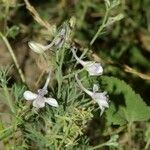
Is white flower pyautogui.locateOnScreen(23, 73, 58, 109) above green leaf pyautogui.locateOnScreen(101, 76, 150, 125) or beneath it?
above

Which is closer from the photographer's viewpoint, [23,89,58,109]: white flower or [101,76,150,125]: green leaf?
[23,89,58,109]: white flower

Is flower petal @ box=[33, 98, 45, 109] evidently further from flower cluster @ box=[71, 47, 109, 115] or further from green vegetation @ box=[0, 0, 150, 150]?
flower cluster @ box=[71, 47, 109, 115]

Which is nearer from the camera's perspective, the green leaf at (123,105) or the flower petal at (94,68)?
the flower petal at (94,68)

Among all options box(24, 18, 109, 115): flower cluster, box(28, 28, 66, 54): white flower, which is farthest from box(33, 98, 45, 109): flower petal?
box(28, 28, 66, 54): white flower

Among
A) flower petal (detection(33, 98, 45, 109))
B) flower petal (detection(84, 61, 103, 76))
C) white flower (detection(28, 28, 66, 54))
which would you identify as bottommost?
flower petal (detection(33, 98, 45, 109))

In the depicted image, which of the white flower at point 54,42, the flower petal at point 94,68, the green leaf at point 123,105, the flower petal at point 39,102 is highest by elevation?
the white flower at point 54,42

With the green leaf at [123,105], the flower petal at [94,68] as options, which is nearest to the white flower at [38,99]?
the flower petal at [94,68]

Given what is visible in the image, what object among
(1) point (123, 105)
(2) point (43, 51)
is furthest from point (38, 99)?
(1) point (123, 105)

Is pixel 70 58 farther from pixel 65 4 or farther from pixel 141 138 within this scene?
pixel 65 4

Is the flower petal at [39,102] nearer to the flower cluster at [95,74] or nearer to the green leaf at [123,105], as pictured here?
the flower cluster at [95,74]

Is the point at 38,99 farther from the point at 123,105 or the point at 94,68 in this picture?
the point at 123,105
